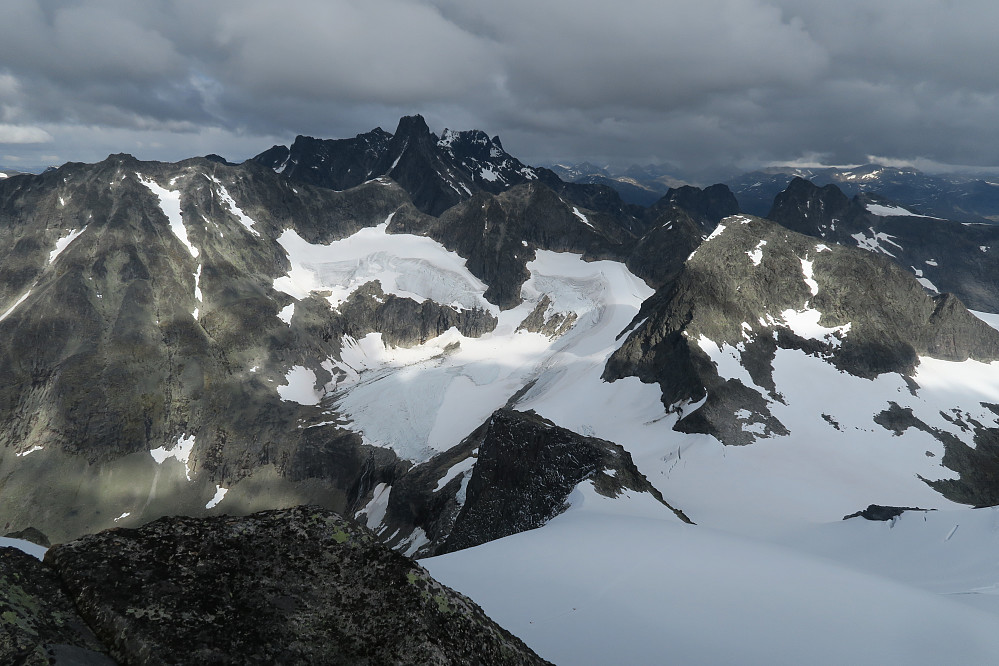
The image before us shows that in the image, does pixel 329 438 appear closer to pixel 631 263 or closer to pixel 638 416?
pixel 638 416

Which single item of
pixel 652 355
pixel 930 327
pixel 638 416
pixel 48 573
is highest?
pixel 48 573

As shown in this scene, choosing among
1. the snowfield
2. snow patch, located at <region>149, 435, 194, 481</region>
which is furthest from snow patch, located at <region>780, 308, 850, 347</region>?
snow patch, located at <region>149, 435, 194, 481</region>

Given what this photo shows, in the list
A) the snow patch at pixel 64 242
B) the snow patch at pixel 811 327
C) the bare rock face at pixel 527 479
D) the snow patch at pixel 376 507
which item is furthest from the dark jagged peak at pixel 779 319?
the snow patch at pixel 64 242

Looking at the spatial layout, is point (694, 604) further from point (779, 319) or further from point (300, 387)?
point (300, 387)

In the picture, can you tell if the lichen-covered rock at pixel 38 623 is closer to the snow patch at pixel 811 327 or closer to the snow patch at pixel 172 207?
the snow patch at pixel 811 327

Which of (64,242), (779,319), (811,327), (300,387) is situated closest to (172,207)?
(64,242)

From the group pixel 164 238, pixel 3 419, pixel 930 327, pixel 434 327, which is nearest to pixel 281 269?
pixel 164 238
